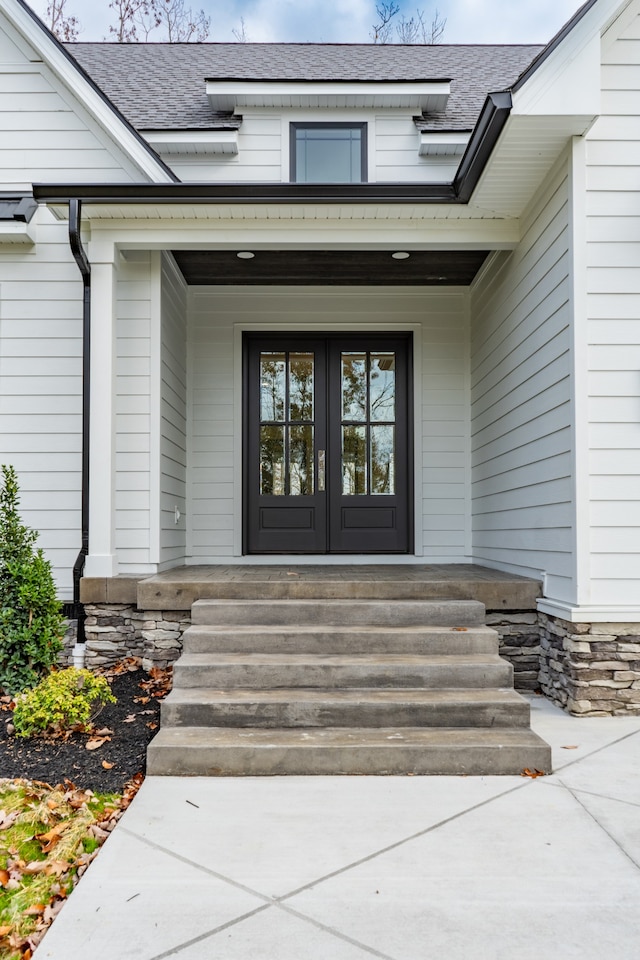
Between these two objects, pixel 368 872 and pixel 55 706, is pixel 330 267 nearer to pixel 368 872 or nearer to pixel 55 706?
pixel 55 706

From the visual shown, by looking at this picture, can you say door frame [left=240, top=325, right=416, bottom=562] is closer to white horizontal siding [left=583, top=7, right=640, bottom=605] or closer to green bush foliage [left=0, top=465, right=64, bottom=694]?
green bush foliage [left=0, top=465, right=64, bottom=694]

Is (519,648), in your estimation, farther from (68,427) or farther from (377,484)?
(68,427)

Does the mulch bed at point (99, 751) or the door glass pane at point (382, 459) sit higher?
the door glass pane at point (382, 459)

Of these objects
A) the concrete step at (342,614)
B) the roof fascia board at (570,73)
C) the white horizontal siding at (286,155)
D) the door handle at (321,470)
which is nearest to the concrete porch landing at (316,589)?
the concrete step at (342,614)

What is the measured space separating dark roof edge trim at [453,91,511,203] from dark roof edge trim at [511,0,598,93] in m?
0.08

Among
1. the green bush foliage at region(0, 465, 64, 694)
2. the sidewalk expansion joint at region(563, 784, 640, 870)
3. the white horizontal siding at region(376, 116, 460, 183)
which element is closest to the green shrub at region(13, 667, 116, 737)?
the green bush foliage at region(0, 465, 64, 694)

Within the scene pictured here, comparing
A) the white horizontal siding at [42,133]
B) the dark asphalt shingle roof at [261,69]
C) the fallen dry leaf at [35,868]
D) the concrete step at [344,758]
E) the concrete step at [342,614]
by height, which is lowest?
the fallen dry leaf at [35,868]

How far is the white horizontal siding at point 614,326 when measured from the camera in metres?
3.82

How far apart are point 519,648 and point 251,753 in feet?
6.87

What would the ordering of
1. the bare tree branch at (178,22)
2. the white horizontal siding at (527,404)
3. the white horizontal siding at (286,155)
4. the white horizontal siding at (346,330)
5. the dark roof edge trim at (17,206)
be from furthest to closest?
the bare tree branch at (178,22) < the white horizontal siding at (286,155) < the white horizontal siding at (346,330) < the dark roof edge trim at (17,206) < the white horizontal siding at (527,404)

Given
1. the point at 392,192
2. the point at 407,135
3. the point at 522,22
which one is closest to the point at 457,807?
the point at 392,192

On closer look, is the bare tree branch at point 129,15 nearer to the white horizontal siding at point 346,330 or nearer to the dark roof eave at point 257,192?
the white horizontal siding at point 346,330

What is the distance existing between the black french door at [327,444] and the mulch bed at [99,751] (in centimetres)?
243

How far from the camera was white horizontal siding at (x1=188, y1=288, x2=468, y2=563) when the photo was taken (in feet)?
20.3
